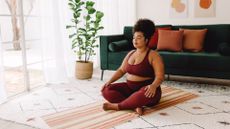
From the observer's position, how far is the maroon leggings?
2.46 metres

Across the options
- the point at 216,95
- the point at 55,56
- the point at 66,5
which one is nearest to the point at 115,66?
the point at 55,56

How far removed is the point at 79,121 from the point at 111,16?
296 cm

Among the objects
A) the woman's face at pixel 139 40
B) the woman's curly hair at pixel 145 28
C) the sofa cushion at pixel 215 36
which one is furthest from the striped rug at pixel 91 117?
the sofa cushion at pixel 215 36

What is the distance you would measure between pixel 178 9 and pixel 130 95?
7.79 feet

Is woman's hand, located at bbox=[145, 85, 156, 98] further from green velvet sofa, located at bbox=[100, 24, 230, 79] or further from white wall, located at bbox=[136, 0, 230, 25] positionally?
white wall, located at bbox=[136, 0, 230, 25]

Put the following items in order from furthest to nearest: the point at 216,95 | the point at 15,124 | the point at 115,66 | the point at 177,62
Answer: the point at 115,66 < the point at 177,62 < the point at 216,95 < the point at 15,124

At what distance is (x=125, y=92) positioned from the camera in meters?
2.70

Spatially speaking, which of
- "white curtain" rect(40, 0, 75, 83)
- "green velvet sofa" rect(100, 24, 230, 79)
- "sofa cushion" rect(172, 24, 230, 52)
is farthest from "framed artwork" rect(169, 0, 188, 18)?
→ "white curtain" rect(40, 0, 75, 83)

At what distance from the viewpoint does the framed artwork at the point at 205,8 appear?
13.9 ft

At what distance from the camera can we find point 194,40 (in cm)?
375

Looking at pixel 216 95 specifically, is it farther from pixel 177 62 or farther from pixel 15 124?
pixel 15 124

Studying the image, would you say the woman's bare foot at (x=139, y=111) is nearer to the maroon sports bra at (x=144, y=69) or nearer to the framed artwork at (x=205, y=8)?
the maroon sports bra at (x=144, y=69)

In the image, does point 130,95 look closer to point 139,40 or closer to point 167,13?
point 139,40

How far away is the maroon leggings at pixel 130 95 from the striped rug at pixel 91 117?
0.08m
